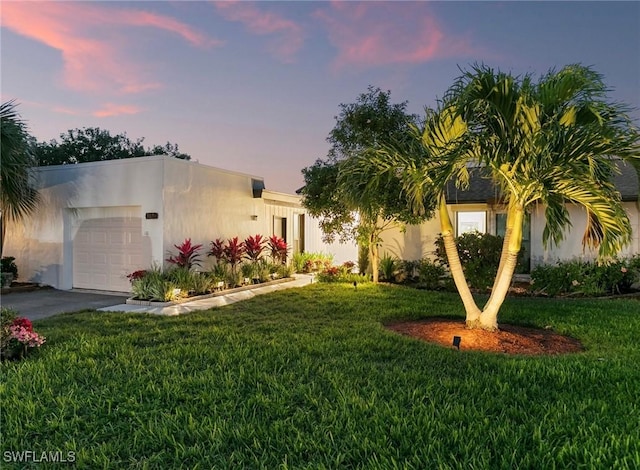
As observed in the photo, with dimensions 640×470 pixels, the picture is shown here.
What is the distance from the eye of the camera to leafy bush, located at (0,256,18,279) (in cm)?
1198

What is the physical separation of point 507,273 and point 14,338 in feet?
22.4

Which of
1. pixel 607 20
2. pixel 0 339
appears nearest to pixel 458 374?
pixel 0 339

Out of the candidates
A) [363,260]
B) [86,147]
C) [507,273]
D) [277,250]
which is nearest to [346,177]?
[507,273]

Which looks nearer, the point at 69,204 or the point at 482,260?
the point at 482,260

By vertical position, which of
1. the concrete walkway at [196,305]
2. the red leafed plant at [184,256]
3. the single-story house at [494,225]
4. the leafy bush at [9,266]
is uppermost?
the single-story house at [494,225]

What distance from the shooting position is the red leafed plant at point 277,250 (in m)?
14.2

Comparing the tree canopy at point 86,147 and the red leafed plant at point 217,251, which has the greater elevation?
the tree canopy at point 86,147

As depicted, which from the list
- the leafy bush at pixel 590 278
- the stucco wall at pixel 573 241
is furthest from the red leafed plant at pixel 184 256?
the stucco wall at pixel 573 241

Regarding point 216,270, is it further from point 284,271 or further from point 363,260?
point 363,260

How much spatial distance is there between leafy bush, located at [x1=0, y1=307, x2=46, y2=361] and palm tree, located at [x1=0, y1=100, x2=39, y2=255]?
6.82m

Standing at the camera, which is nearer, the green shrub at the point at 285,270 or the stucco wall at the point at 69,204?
the stucco wall at the point at 69,204

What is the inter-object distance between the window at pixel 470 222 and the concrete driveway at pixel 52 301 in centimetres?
1058

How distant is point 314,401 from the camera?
369 cm

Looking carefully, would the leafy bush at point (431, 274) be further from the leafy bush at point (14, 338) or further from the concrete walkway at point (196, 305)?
the leafy bush at point (14, 338)
